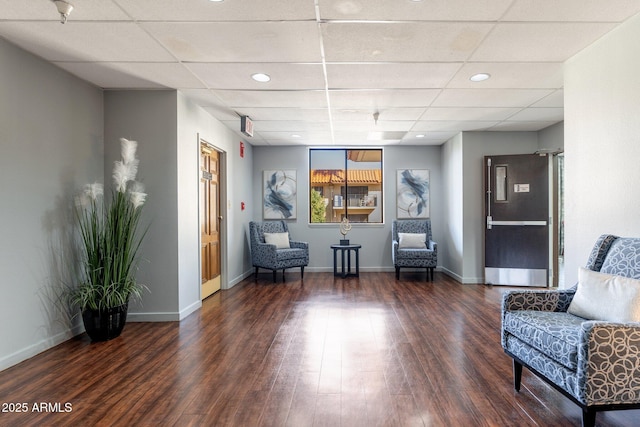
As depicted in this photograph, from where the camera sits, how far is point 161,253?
152 inches

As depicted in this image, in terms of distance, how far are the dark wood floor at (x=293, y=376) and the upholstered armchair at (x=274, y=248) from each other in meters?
1.86

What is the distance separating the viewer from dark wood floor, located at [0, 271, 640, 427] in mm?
2020

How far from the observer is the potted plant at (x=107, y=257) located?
128 inches

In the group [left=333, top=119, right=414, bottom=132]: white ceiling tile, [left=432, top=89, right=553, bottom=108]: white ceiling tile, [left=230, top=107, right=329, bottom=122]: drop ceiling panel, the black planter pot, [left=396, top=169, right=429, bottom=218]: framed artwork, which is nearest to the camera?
the black planter pot

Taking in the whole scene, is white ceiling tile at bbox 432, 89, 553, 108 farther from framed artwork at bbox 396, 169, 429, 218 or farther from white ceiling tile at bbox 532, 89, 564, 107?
framed artwork at bbox 396, 169, 429, 218

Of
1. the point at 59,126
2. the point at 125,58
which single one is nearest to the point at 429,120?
the point at 125,58

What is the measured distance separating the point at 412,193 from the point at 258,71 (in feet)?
14.7

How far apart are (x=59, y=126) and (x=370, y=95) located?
297cm

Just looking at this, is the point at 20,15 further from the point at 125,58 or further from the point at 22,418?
the point at 22,418

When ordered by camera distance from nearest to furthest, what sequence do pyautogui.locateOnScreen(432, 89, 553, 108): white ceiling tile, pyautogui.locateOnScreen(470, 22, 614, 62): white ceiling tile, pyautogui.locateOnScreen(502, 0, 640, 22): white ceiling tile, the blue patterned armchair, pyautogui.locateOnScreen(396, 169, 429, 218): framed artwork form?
the blue patterned armchair, pyautogui.locateOnScreen(502, 0, 640, 22): white ceiling tile, pyautogui.locateOnScreen(470, 22, 614, 62): white ceiling tile, pyautogui.locateOnScreen(432, 89, 553, 108): white ceiling tile, pyautogui.locateOnScreen(396, 169, 429, 218): framed artwork

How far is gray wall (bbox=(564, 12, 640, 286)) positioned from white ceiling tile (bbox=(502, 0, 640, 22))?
0.52ft

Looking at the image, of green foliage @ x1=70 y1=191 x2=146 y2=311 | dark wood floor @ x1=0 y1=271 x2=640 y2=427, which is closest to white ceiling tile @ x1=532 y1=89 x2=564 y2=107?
dark wood floor @ x1=0 y1=271 x2=640 y2=427

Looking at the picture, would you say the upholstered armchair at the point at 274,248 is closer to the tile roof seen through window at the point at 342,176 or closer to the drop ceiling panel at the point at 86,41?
the tile roof seen through window at the point at 342,176

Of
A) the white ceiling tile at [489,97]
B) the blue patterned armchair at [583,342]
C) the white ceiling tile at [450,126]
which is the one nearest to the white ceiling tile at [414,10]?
the white ceiling tile at [489,97]
